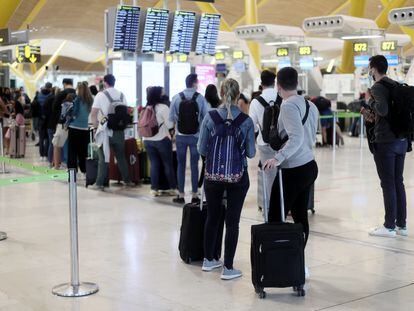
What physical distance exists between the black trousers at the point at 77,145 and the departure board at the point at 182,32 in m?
2.52

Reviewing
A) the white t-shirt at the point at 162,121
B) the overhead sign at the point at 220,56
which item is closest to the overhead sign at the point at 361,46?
the overhead sign at the point at 220,56

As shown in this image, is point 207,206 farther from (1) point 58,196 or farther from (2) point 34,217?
(1) point 58,196

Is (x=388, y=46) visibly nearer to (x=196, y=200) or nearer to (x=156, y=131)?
(x=156, y=131)

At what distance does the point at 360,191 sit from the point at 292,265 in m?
5.37

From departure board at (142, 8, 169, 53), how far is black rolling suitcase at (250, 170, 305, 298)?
7537mm

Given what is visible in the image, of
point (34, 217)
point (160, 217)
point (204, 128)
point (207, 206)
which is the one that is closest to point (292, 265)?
point (207, 206)

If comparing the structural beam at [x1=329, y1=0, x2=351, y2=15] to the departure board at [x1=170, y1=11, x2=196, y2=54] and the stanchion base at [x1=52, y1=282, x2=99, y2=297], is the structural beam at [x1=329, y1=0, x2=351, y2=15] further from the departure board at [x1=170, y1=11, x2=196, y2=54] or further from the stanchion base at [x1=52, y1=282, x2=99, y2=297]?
the stanchion base at [x1=52, y1=282, x2=99, y2=297]

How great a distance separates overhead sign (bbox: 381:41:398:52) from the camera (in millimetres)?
22266

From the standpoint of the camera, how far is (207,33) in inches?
504

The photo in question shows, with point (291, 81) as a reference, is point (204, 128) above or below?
below

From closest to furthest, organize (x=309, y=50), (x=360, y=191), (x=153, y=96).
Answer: (x=153, y=96) → (x=360, y=191) → (x=309, y=50)

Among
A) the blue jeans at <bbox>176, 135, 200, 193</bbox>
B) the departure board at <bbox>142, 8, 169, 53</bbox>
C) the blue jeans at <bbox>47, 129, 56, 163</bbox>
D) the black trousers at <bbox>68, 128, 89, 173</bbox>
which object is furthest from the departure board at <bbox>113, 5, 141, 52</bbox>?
the blue jeans at <bbox>176, 135, 200, 193</bbox>

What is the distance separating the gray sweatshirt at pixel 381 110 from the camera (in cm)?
609

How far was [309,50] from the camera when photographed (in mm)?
22828
